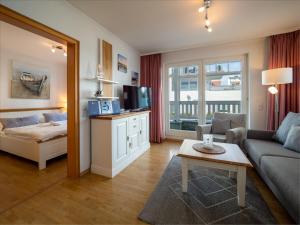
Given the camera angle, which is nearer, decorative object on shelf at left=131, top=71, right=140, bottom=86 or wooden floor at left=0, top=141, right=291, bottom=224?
wooden floor at left=0, top=141, right=291, bottom=224

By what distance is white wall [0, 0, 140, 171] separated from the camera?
1.67m

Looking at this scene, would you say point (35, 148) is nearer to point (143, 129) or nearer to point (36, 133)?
point (36, 133)

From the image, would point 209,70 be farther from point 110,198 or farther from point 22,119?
point 22,119

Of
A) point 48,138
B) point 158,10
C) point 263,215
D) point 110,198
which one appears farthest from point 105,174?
point 158,10

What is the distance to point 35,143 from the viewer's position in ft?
8.51

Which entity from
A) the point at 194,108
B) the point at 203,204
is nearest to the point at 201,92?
the point at 194,108

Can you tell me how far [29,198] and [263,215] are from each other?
97.7 inches

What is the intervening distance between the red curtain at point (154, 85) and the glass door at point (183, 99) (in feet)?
1.23

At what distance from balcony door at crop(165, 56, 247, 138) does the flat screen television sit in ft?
2.40

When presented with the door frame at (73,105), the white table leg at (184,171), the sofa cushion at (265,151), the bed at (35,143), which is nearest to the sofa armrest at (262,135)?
the sofa cushion at (265,151)

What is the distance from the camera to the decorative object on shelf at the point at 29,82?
3721 mm

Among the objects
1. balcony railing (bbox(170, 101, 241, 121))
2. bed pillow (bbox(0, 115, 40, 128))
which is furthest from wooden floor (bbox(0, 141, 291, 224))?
balcony railing (bbox(170, 101, 241, 121))

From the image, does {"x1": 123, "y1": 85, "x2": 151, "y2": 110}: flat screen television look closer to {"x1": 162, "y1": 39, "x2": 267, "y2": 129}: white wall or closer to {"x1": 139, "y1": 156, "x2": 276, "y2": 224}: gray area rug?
{"x1": 139, "y1": 156, "x2": 276, "y2": 224}: gray area rug

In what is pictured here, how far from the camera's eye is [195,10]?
2223 millimetres
